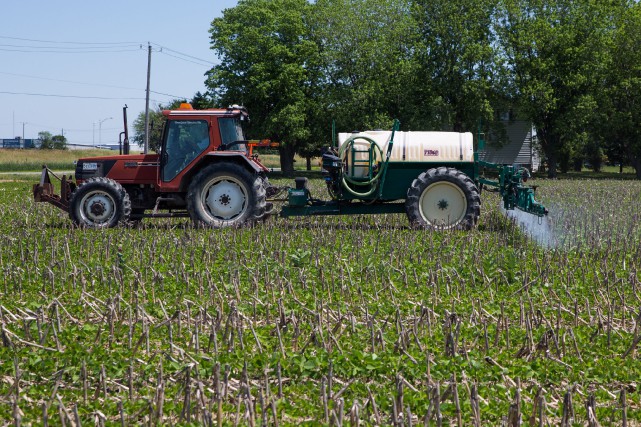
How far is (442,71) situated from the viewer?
159ft

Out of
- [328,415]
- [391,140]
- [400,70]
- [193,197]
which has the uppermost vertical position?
[400,70]

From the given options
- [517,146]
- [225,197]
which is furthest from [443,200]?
[517,146]

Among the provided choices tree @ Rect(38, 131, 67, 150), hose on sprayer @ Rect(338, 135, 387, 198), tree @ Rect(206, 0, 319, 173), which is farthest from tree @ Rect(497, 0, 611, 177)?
tree @ Rect(38, 131, 67, 150)

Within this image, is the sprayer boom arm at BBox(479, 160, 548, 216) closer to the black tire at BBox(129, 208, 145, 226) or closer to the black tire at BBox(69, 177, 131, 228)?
the black tire at BBox(129, 208, 145, 226)

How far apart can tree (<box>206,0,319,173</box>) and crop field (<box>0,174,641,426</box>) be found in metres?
37.2

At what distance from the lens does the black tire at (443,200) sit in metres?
14.4

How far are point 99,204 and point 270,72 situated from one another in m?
37.5

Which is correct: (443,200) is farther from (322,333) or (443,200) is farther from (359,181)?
(322,333)

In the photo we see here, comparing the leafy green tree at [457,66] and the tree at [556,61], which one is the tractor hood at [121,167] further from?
the tree at [556,61]

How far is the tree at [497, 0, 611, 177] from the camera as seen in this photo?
4778 cm

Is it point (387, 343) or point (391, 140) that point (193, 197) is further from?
point (387, 343)

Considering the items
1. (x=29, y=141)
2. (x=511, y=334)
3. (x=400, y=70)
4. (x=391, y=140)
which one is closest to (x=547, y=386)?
(x=511, y=334)

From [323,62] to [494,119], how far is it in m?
11.4

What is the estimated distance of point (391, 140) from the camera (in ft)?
48.1
